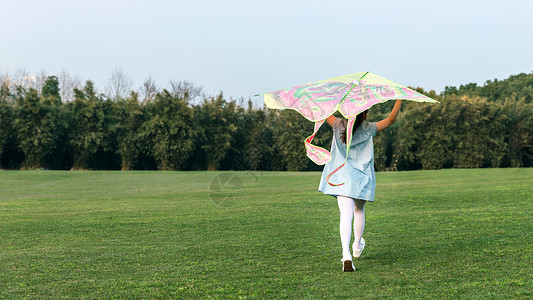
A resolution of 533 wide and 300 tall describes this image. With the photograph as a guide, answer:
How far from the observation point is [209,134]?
127 ft

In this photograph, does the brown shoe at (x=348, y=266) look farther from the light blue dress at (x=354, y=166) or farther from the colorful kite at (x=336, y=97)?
the colorful kite at (x=336, y=97)

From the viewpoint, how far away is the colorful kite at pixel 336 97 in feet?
17.6

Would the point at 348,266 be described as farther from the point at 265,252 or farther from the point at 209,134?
the point at 209,134

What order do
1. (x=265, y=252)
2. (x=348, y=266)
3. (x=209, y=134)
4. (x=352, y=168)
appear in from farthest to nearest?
1. (x=209, y=134)
2. (x=265, y=252)
3. (x=352, y=168)
4. (x=348, y=266)

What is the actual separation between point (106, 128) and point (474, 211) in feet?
102

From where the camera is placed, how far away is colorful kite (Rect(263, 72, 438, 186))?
211 inches

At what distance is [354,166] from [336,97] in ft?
2.65

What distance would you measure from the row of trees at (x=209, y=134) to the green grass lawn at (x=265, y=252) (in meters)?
24.4

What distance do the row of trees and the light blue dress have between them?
31.7 meters

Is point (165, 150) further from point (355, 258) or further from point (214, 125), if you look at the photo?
point (355, 258)

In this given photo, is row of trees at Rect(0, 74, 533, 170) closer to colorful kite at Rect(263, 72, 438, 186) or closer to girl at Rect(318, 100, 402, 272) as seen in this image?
colorful kite at Rect(263, 72, 438, 186)

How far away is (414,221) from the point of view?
9.09 meters

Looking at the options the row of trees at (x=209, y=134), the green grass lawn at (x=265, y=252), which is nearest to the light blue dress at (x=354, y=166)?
the green grass lawn at (x=265, y=252)

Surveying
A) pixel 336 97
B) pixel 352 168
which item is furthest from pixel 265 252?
pixel 336 97
